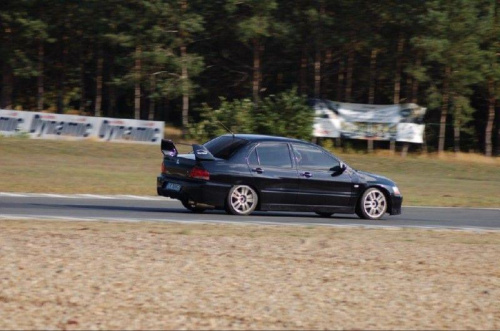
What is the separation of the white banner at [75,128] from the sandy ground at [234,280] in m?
26.0

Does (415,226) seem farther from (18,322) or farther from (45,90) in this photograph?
(45,90)

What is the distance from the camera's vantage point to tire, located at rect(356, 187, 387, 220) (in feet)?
60.7

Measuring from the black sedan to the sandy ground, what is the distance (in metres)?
3.17

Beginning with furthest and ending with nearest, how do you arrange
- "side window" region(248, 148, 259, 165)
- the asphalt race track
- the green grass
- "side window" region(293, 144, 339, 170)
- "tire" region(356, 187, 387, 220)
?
1. the green grass
2. "tire" region(356, 187, 387, 220)
3. "side window" region(293, 144, 339, 170)
4. "side window" region(248, 148, 259, 165)
5. the asphalt race track

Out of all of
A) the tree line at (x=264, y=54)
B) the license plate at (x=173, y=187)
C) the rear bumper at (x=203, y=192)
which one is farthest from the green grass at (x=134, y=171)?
the rear bumper at (x=203, y=192)

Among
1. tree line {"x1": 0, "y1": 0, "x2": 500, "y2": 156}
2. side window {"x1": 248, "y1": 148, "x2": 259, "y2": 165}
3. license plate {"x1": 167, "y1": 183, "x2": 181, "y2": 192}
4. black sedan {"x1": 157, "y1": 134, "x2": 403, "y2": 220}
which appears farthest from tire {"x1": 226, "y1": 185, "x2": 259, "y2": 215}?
tree line {"x1": 0, "y1": 0, "x2": 500, "y2": 156}

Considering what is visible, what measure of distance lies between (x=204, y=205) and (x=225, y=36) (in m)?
33.9

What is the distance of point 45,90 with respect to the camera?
56.0m

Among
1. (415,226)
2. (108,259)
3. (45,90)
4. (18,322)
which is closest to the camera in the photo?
(18,322)

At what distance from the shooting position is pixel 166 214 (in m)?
17.3

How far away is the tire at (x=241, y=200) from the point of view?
1741cm

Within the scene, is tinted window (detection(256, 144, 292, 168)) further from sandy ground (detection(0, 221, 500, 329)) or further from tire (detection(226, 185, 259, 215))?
sandy ground (detection(0, 221, 500, 329))

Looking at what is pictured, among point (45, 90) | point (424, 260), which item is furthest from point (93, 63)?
point (424, 260)

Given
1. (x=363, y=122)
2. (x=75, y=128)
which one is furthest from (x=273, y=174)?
(x=363, y=122)
